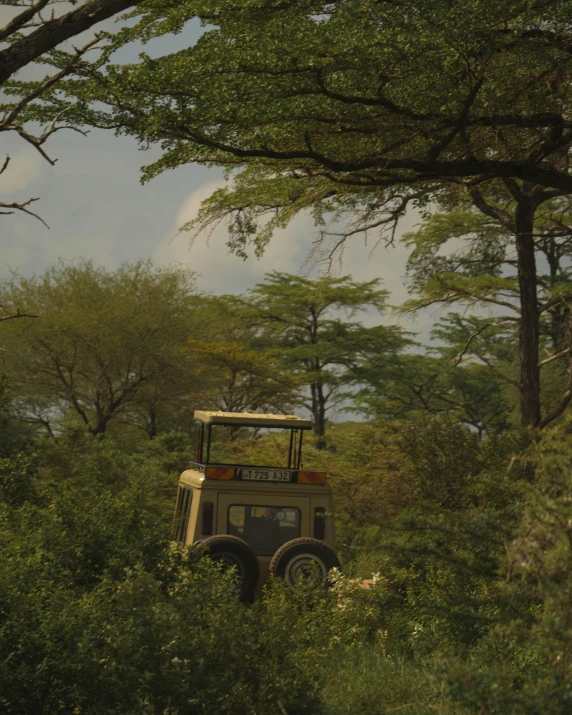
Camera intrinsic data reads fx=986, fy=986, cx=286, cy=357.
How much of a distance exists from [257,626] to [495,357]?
124 feet

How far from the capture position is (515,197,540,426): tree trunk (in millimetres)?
18469

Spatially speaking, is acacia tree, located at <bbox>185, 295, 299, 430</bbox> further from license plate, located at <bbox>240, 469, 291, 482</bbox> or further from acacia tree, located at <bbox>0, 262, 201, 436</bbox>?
license plate, located at <bbox>240, 469, 291, 482</bbox>

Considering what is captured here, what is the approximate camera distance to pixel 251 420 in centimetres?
1221

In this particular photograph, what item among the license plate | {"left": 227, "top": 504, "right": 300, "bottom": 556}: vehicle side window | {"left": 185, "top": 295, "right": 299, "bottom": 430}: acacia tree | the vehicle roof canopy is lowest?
{"left": 227, "top": 504, "right": 300, "bottom": 556}: vehicle side window

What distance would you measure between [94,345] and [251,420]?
962 inches

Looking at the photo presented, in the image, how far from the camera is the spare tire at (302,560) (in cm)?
1095

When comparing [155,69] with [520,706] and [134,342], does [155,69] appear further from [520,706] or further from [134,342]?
[134,342]

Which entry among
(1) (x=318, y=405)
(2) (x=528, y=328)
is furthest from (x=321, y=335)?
(2) (x=528, y=328)

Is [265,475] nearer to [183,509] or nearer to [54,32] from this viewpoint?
[183,509]

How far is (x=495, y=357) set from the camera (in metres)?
43.2

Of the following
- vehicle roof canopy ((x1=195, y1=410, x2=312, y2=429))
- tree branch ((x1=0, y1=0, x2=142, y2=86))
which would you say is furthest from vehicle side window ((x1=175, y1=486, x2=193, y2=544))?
tree branch ((x1=0, y1=0, x2=142, y2=86))

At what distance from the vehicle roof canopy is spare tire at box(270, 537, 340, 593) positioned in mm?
1713

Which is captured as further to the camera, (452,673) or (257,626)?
(257,626)

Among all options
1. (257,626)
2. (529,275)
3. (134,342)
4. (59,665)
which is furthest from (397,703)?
(134,342)
